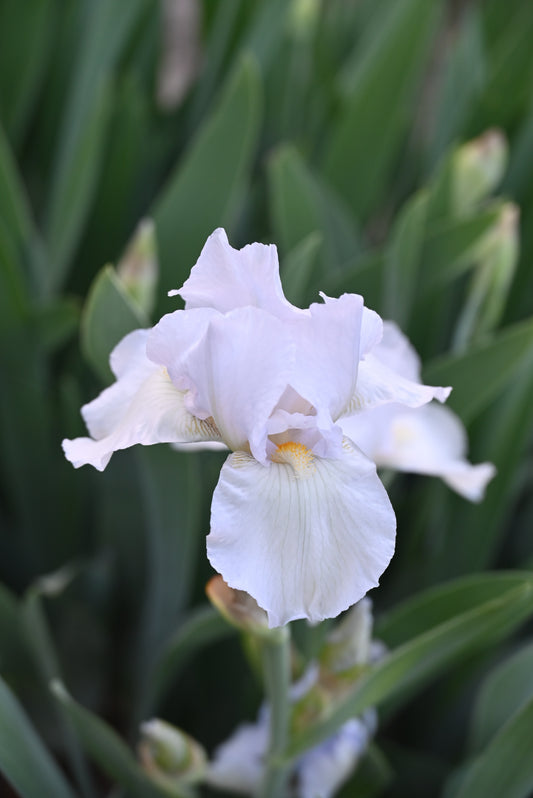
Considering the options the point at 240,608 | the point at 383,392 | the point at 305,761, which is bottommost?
the point at 305,761

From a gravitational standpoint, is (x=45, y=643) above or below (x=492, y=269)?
below

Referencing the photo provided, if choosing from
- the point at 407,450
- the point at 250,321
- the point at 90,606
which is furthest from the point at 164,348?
the point at 90,606

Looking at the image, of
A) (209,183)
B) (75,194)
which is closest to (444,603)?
(209,183)

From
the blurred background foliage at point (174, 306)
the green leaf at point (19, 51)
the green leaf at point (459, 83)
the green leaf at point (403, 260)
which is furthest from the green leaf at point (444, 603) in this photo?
the green leaf at point (19, 51)

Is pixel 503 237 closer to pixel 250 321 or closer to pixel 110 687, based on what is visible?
pixel 250 321

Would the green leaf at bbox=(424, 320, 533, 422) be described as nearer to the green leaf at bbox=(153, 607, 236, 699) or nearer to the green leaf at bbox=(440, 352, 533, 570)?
the green leaf at bbox=(440, 352, 533, 570)

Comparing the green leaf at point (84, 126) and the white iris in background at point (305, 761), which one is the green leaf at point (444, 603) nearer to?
the white iris in background at point (305, 761)

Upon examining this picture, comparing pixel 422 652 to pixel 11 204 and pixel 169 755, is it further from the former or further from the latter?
pixel 11 204

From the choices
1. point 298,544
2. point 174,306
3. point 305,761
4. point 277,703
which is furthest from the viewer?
point 174,306
